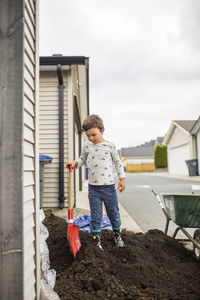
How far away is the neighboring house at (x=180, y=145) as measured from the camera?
19328mm

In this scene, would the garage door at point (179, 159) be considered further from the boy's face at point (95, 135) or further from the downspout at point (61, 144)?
the boy's face at point (95, 135)

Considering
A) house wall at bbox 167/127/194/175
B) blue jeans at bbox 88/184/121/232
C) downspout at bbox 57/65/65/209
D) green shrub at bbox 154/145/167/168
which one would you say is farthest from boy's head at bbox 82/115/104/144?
green shrub at bbox 154/145/167/168

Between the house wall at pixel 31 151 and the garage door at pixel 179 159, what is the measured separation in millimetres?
20349

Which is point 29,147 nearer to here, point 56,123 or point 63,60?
point 56,123

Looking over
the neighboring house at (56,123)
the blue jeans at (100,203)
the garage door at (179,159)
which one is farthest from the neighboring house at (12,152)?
the garage door at (179,159)

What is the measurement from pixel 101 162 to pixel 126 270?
1.12 metres

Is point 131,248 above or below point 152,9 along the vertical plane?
below

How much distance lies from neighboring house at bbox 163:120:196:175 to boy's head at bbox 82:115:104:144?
1775 cm

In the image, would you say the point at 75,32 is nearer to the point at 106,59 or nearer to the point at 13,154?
the point at 106,59

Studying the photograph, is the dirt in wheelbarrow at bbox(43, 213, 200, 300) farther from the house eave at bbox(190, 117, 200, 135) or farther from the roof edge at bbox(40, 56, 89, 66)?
the house eave at bbox(190, 117, 200, 135)

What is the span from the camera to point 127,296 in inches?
62.4

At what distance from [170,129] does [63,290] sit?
77.5 feet

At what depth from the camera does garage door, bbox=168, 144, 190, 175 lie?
21031 millimetres

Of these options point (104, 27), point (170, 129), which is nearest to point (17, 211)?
point (104, 27)
